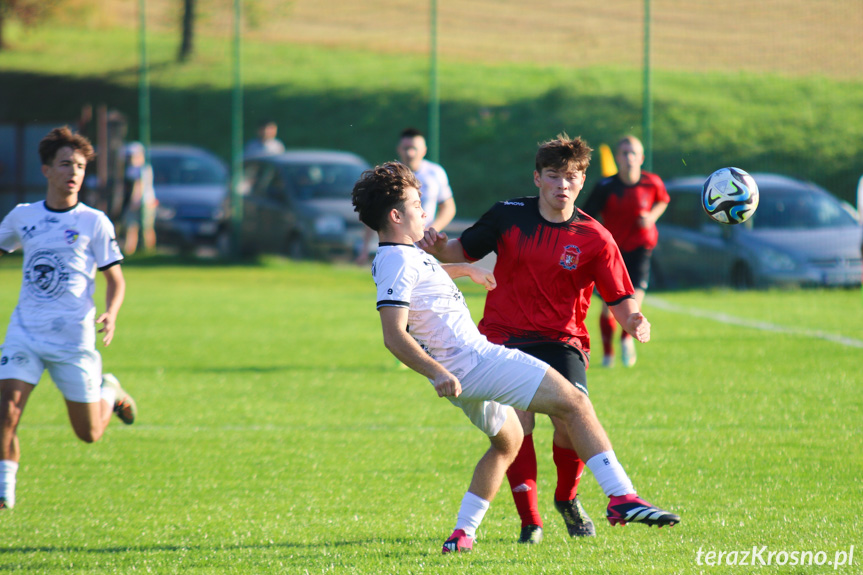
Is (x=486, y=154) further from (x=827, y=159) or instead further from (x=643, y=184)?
(x=643, y=184)

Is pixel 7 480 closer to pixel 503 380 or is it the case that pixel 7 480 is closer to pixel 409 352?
pixel 409 352

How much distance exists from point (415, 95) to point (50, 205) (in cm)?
2437

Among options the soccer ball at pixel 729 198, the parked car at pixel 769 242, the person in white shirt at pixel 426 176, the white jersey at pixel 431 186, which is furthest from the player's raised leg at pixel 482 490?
the parked car at pixel 769 242

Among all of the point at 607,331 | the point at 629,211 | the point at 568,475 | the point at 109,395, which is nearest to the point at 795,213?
the point at 629,211

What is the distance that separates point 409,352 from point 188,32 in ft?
85.5

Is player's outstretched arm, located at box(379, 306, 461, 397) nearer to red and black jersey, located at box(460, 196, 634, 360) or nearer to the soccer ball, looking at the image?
red and black jersey, located at box(460, 196, 634, 360)

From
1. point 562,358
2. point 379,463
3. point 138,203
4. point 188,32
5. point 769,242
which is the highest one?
point 188,32

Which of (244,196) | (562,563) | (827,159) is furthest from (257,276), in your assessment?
(562,563)

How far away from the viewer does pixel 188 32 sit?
28.3 m

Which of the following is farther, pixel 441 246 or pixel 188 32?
pixel 188 32

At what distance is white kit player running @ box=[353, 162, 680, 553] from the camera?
13.8 feet

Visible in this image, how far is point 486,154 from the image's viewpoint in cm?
2631

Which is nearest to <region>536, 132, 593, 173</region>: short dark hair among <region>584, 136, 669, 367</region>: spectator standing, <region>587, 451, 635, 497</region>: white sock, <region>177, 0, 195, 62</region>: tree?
<region>587, 451, 635, 497</region>: white sock

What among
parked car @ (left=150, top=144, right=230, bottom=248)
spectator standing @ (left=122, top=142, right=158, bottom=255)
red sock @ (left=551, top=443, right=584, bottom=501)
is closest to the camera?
red sock @ (left=551, top=443, right=584, bottom=501)
